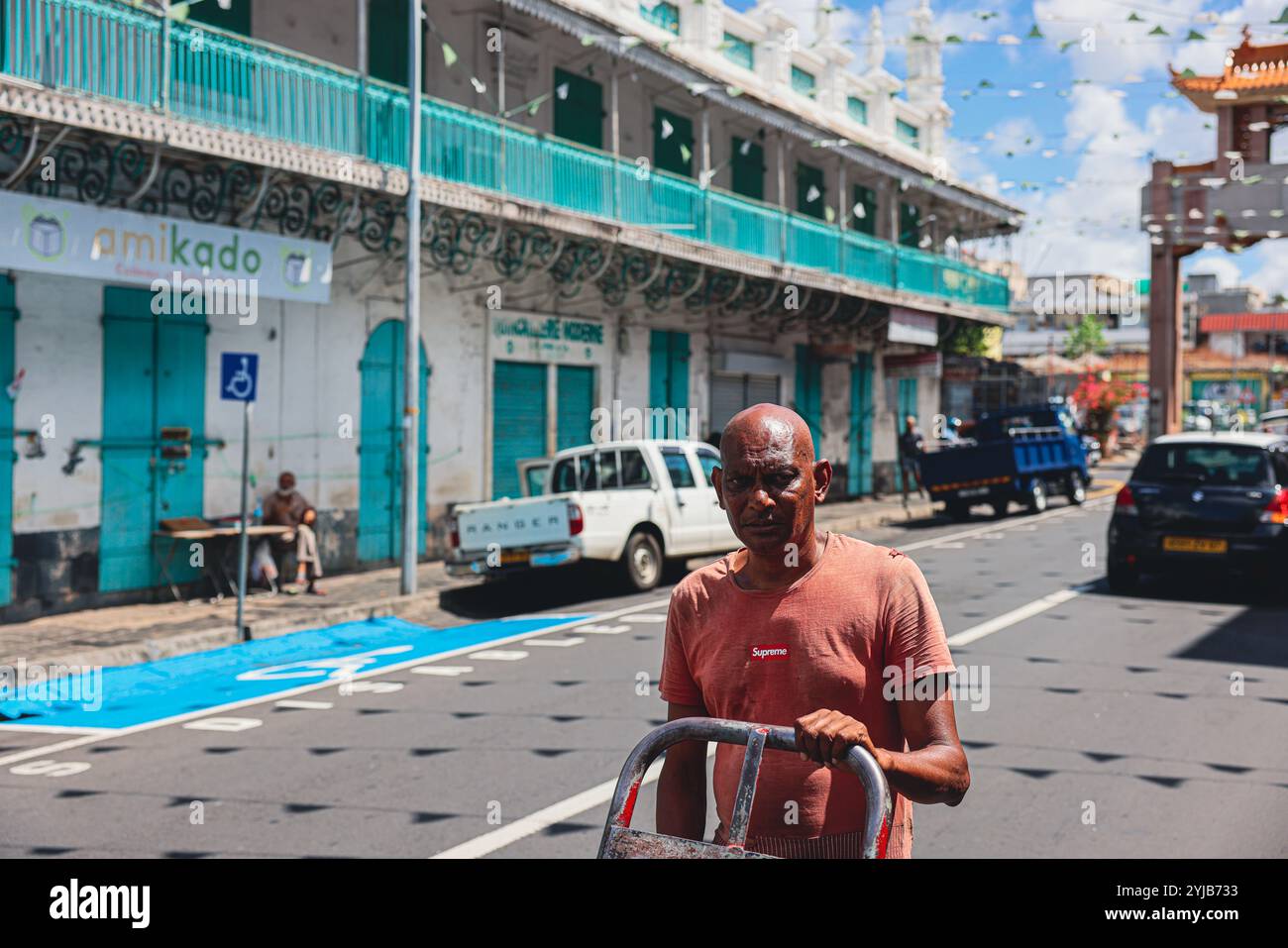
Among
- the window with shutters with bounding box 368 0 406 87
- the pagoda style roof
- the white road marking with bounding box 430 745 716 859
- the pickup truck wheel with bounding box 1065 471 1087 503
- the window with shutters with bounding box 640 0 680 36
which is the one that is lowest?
the white road marking with bounding box 430 745 716 859

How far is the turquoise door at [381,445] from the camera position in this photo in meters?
17.6

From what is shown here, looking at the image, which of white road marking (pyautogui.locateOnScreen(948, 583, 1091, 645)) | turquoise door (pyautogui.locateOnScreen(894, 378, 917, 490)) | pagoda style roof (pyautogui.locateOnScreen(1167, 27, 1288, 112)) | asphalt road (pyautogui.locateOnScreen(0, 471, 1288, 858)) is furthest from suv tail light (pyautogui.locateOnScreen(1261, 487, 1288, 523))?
pagoda style roof (pyautogui.locateOnScreen(1167, 27, 1288, 112))

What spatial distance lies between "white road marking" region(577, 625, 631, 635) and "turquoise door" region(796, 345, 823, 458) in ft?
56.3

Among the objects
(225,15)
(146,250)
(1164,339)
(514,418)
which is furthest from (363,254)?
(1164,339)

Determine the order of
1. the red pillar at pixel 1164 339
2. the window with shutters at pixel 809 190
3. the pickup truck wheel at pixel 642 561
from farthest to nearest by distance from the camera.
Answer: the red pillar at pixel 1164 339 < the window with shutters at pixel 809 190 < the pickup truck wheel at pixel 642 561

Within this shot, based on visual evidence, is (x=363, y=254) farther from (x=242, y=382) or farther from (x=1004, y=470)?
(x=1004, y=470)

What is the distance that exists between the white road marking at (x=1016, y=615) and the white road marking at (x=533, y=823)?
5.00 m

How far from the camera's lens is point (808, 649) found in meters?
2.44

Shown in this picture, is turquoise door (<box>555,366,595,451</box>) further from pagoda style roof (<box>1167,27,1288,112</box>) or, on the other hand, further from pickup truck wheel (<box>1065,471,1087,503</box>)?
pagoda style roof (<box>1167,27,1288,112</box>)

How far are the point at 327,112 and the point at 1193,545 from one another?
11008mm

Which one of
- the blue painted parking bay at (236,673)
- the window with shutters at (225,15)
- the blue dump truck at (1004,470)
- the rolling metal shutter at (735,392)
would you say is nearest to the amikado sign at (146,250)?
the window with shutters at (225,15)

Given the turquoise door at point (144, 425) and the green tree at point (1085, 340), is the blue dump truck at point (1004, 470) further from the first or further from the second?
the green tree at point (1085, 340)

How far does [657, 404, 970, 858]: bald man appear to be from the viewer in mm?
2424

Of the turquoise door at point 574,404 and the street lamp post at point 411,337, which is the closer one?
the street lamp post at point 411,337
